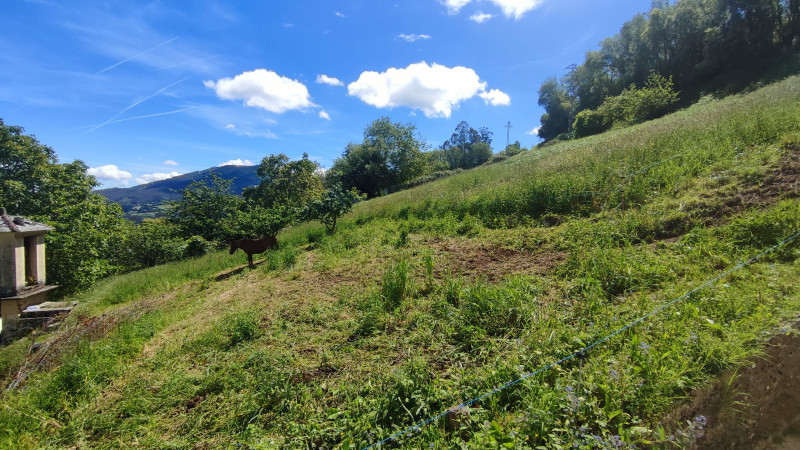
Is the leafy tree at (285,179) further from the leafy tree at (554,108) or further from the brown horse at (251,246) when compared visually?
the leafy tree at (554,108)

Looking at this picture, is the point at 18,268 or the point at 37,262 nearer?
the point at 18,268

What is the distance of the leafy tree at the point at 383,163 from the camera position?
37.4 m

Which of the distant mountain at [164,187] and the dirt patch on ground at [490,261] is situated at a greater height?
the distant mountain at [164,187]

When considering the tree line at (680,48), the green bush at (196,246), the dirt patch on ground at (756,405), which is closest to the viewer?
the dirt patch on ground at (756,405)

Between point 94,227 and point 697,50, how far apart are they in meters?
49.2

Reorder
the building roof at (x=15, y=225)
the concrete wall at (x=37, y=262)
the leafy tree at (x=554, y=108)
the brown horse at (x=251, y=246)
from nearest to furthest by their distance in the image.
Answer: the building roof at (x=15, y=225) < the concrete wall at (x=37, y=262) < the brown horse at (x=251, y=246) < the leafy tree at (x=554, y=108)

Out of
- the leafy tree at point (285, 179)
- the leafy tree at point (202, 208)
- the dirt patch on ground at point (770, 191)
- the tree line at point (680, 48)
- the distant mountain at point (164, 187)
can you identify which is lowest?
the dirt patch on ground at point (770, 191)

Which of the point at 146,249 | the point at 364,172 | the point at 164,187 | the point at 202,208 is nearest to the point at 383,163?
the point at 364,172

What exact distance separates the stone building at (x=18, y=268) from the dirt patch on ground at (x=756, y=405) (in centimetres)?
892

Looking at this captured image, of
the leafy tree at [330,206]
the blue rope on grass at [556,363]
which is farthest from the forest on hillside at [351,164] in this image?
the blue rope on grass at [556,363]

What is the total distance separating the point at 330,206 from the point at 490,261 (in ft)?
19.7

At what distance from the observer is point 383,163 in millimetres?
37688

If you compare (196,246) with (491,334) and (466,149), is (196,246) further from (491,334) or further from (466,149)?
(466,149)

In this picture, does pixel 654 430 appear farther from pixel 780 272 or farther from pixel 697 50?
pixel 697 50
